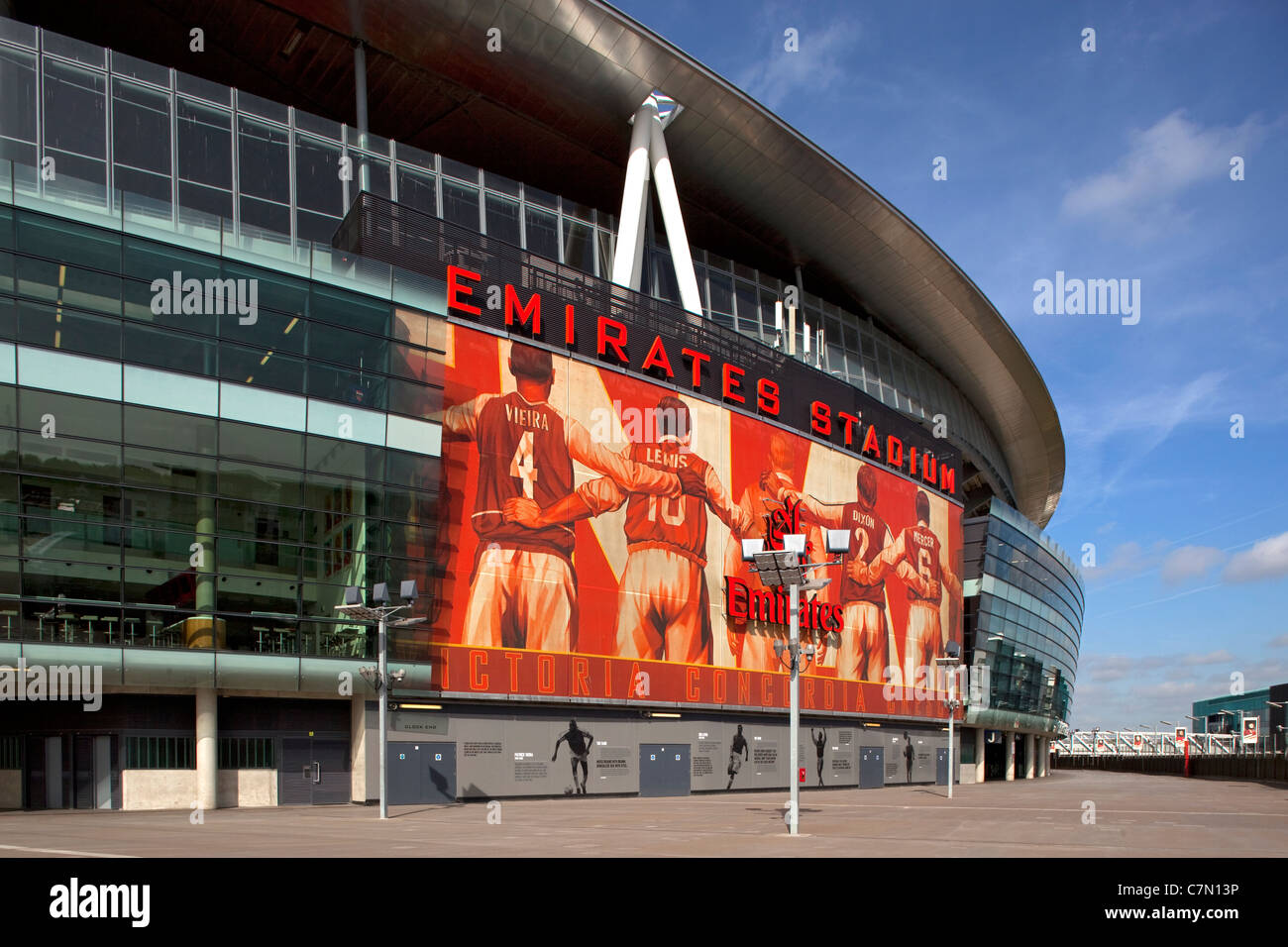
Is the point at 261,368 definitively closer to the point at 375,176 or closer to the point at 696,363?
the point at 375,176

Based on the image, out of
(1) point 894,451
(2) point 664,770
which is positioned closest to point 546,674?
(2) point 664,770

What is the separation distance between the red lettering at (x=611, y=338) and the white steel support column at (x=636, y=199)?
183 inches

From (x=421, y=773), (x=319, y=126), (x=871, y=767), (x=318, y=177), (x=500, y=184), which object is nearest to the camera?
(x=421, y=773)

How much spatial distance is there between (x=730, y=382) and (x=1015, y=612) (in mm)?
37042

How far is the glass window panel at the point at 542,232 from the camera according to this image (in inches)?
2015

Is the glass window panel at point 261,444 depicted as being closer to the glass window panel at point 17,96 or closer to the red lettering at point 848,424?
the glass window panel at point 17,96

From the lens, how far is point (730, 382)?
52344 mm

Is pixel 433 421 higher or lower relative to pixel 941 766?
higher

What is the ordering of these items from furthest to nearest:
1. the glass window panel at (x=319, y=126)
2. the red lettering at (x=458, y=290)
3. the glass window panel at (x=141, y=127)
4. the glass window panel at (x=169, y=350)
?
the glass window panel at (x=319, y=126) → the red lettering at (x=458, y=290) → the glass window panel at (x=141, y=127) → the glass window panel at (x=169, y=350)

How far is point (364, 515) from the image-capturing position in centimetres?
3672

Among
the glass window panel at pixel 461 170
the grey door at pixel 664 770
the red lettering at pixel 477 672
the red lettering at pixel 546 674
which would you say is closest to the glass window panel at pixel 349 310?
→ the red lettering at pixel 477 672

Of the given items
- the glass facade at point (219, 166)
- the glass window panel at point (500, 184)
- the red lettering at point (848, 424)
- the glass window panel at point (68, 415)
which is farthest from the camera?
the red lettering at point (848, 424)
